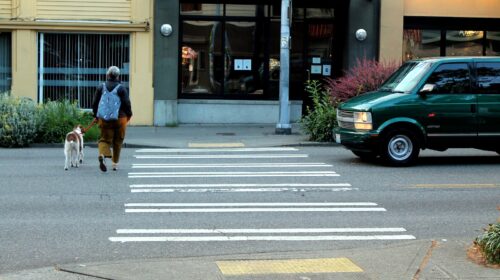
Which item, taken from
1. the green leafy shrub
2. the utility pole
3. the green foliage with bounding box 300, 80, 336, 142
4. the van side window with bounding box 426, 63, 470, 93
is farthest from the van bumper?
the green leafy shrub

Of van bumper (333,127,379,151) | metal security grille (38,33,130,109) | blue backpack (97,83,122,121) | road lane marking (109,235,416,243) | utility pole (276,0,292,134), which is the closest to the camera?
road lane marking (109,235,416,243)

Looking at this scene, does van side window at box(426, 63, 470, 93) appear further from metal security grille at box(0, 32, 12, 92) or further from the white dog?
metal security grille at box(0, 32, 12, 92)

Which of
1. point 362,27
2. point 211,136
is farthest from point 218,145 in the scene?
point 362,27

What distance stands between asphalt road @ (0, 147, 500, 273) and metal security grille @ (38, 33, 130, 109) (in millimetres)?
7434

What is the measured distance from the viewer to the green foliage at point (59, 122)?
Result: 58.8 feet

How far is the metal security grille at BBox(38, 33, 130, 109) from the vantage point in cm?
2216

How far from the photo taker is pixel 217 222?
8961 millimetres

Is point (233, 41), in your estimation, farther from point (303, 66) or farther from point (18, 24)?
point (18, 24)

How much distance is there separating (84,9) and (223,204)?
13500mm

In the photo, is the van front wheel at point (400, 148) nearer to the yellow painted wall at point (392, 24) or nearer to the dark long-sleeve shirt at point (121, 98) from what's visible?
the dark long-sleeve shirt at point (121, 98)

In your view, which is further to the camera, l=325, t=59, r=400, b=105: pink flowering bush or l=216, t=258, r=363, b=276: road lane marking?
l=325, t=59, r=400, b=105: pink flowering bush

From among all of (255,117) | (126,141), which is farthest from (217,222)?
(255,117)

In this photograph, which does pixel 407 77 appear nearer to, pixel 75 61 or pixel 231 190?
pixel 231 190

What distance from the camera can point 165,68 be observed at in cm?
2216
